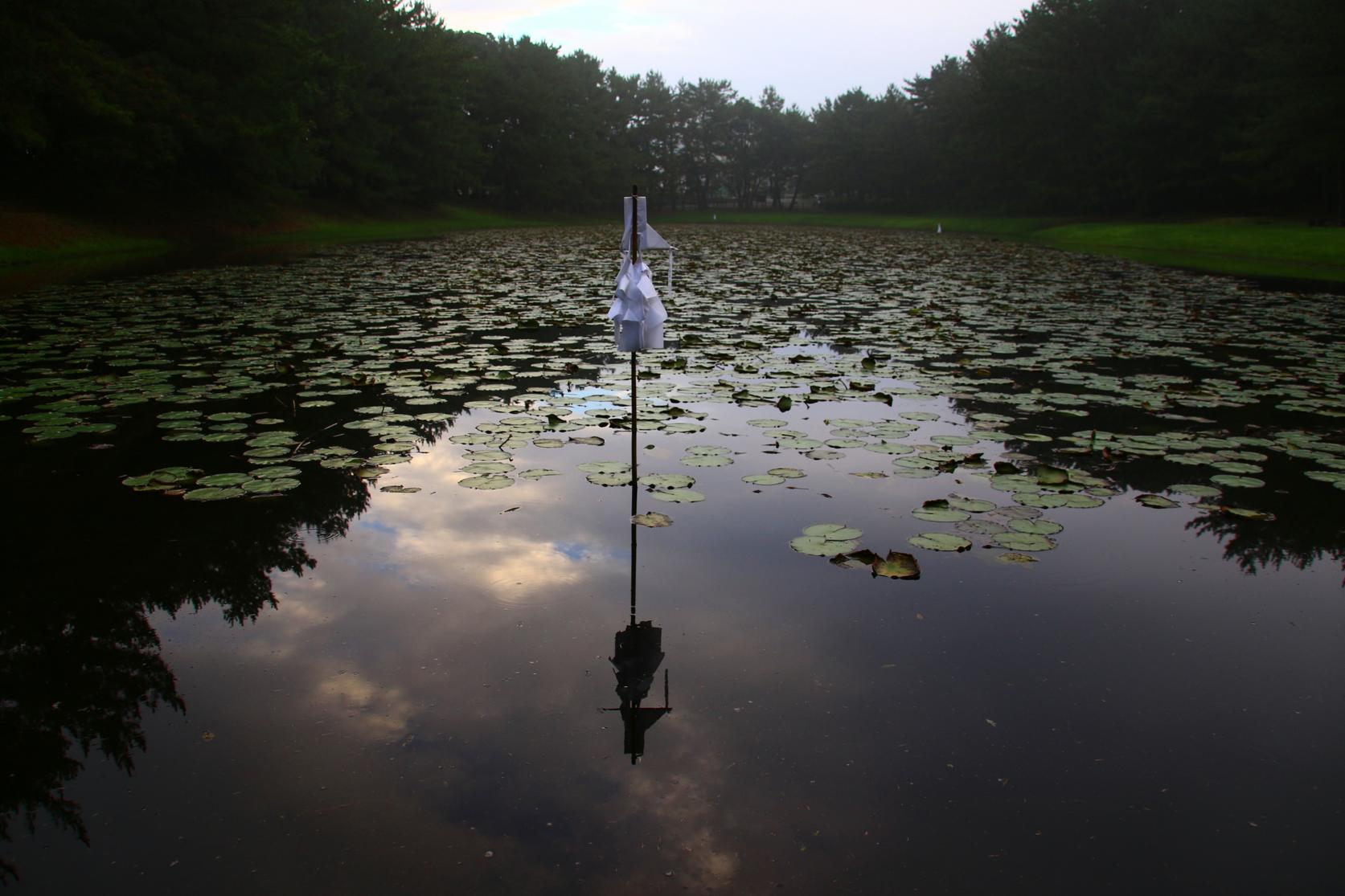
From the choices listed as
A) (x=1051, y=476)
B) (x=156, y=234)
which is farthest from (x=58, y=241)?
(x=1051, y=476)

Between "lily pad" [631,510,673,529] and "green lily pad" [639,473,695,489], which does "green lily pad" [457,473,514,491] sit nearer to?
"green lily pad" [639,473,695,489]

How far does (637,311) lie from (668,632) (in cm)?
227

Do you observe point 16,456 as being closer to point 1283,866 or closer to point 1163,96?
point 1283,866

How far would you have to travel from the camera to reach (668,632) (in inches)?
127

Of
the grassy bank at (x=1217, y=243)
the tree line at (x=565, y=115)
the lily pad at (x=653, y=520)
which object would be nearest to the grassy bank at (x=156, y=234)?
the tree line at (x=565, y=115)

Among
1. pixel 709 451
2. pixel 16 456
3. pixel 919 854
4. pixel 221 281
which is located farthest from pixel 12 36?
pixel 919 854

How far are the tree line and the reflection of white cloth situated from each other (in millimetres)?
19857

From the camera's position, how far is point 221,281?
1505cm

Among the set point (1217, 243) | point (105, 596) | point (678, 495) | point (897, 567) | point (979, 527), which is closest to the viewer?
point (105, 596)

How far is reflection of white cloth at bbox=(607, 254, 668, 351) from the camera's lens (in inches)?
196

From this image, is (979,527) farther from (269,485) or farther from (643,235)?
(269,485)

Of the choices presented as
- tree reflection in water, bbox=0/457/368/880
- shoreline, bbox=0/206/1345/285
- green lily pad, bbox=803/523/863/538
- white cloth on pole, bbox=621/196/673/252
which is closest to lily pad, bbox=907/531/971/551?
green lily pad, bbox=803/523/863/538

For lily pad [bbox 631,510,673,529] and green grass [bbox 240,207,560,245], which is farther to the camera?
green grass [bbox 240,207,560,245]

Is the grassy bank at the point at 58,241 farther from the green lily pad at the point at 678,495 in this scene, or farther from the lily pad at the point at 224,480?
the green lily pad at the point at 678,495
